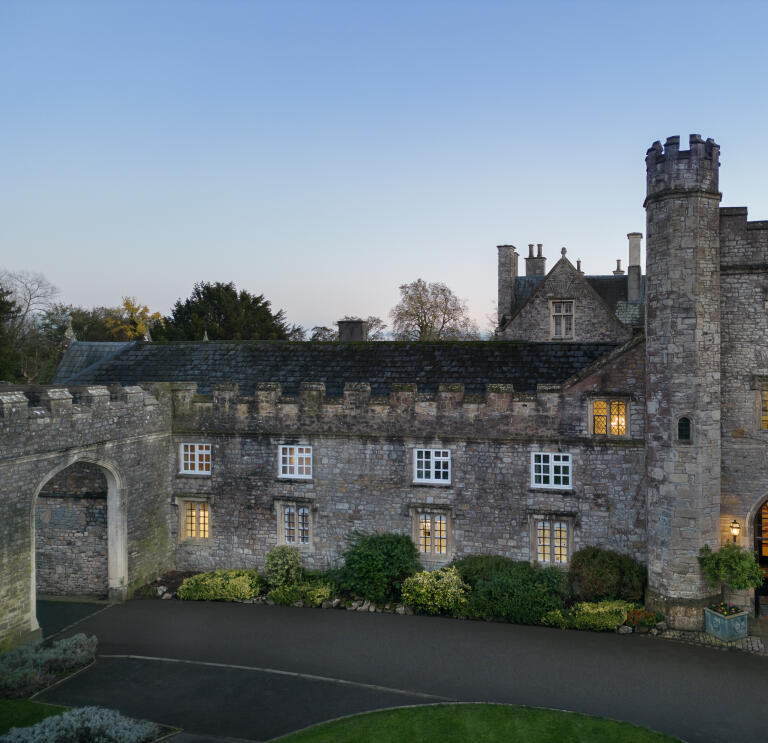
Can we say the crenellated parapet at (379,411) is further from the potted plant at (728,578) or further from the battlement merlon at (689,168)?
the battlement merlon at (689,168)

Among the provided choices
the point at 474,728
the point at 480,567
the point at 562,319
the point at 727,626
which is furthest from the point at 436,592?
the point at 562,319

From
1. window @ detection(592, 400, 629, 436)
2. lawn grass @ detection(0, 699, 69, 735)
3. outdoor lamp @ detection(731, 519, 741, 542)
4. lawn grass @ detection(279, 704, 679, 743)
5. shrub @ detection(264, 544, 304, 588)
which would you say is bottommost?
lawn grass @ detection(279, 704, 679, 743)

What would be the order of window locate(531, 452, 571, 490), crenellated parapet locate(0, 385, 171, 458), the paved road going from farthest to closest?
window locate(531, 452, 571, 490)
crenellated parapet locate(0, 385, 171, 458)
the paved road

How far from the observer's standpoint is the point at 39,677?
14789mm

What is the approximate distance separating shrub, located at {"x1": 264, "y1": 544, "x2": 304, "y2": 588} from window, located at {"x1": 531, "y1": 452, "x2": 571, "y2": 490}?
25.1 feet

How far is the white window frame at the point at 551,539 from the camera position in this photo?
64.4 ft

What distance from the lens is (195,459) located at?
73.6ft

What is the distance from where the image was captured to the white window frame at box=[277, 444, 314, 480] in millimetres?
21500

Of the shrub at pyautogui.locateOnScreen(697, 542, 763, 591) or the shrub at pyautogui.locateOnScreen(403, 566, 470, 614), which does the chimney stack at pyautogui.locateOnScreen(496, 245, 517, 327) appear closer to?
the shrub at pyautogui.locateOnScreen(403, 566, 470, 614)

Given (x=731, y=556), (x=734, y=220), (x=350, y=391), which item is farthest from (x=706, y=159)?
(x=350, y=391)

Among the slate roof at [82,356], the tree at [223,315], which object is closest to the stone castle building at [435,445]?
the slate roof at [82,356]

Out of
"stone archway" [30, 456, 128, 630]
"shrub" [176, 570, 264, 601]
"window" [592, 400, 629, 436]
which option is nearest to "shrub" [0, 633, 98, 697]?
"stone archway" [30, 456, 128, 630]

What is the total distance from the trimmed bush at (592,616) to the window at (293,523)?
775 cm

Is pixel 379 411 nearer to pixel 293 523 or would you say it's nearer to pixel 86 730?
pixel 293 523
